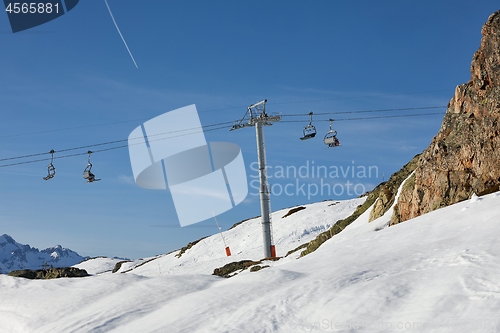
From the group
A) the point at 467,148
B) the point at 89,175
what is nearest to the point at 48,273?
the point at 89,175

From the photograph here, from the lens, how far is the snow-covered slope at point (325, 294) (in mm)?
8023

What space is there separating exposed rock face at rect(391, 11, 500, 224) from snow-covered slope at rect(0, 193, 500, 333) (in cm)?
364

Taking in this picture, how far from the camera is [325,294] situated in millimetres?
9242

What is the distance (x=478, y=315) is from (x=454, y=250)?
3.59 metres

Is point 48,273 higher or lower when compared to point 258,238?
lower

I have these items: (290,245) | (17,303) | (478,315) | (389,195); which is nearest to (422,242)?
(478,315)

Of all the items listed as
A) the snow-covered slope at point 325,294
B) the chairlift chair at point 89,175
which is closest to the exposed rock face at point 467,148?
the snow-covered slope at point 325,294

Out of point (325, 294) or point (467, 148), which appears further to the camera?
point (467, 148)

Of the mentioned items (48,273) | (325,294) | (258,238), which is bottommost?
(325,294)

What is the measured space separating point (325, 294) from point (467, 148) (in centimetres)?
1208

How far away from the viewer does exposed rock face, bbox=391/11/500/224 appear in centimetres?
1808

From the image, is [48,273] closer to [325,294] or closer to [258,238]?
[258,238]

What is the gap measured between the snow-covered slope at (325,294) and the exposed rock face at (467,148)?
Result: 11.9ft

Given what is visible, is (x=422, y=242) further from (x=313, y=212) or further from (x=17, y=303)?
(x=313, y=212)
